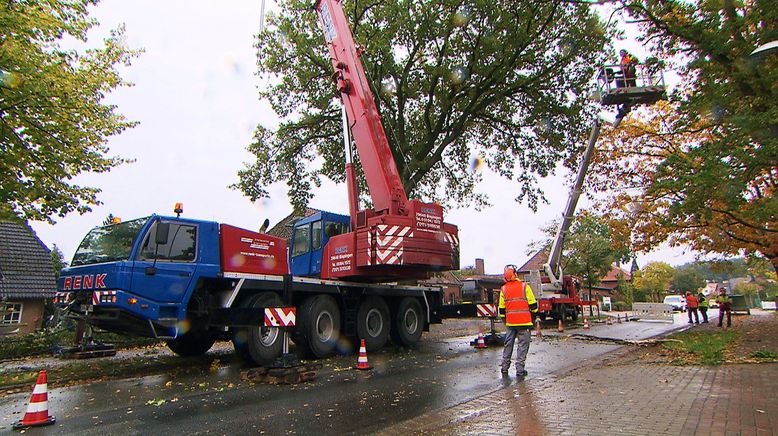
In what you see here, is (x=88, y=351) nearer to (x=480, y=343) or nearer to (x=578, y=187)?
(x=480, y=343)

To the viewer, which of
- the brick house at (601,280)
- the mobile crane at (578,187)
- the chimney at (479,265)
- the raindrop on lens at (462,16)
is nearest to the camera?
the raindrop on lens at (462,16)

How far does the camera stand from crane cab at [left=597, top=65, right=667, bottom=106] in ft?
54.2

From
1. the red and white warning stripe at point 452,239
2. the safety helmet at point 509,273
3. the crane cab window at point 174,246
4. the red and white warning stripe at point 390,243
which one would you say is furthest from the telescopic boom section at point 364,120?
the crane cab window at point 174,246

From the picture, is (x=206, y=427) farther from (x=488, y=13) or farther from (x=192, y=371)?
(x=488, y=13)

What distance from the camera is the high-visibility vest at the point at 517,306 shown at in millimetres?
7828

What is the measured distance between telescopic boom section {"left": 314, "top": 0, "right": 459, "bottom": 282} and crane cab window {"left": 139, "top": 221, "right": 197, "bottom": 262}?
3.26 meters

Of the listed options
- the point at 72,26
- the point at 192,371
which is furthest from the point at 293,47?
the point at 192,371

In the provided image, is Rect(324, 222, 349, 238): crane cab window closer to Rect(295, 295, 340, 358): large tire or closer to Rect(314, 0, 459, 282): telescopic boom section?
Rect(314, 0, 459, 282): telescopic boom section

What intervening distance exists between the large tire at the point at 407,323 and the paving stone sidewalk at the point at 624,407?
488 centimetres

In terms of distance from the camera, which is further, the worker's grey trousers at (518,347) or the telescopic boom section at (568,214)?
the telescopic boom section at (568,214)

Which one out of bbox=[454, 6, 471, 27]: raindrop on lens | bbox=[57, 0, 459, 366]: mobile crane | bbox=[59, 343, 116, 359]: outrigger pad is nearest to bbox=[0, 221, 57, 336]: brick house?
bbox=[59, 343, 116, 359]: outrigger pad

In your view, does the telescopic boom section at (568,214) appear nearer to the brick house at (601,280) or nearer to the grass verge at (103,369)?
the grass verge at (103,369)

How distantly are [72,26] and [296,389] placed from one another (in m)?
11.5

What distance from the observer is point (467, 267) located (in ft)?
301
